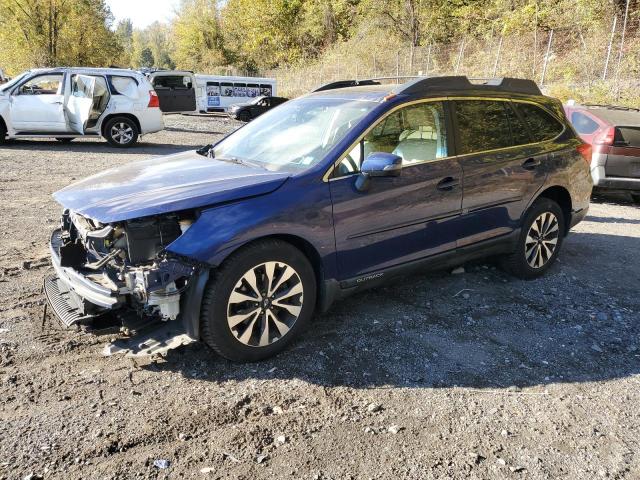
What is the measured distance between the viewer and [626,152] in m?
8.59

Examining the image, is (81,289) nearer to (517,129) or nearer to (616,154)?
(517,129)

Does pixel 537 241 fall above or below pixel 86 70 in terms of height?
below

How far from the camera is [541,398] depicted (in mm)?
3240

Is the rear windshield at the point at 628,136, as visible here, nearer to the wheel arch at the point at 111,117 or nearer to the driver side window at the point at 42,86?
the wheel arch at the point at 111,117

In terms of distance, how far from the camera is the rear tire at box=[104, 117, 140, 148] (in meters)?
13.6

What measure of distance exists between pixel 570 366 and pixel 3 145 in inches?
550

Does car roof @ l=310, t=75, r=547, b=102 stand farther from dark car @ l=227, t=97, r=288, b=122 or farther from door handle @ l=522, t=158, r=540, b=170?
dark car @ l=227, t=97, r=288, b=122

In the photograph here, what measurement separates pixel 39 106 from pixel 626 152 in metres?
12.4

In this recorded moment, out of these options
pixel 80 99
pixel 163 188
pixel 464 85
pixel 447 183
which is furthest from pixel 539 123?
pixel 80 99

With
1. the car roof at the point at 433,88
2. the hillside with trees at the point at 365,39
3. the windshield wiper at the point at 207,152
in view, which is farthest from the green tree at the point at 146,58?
the car roof at the point at 433,88

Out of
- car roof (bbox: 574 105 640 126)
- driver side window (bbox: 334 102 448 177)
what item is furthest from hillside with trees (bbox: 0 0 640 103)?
driver side window (bbox: 334 102 448 177)

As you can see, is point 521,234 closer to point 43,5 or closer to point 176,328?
point 176,328

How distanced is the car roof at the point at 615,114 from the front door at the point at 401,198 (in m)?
6.00

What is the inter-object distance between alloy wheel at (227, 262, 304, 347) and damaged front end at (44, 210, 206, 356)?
27 cm
